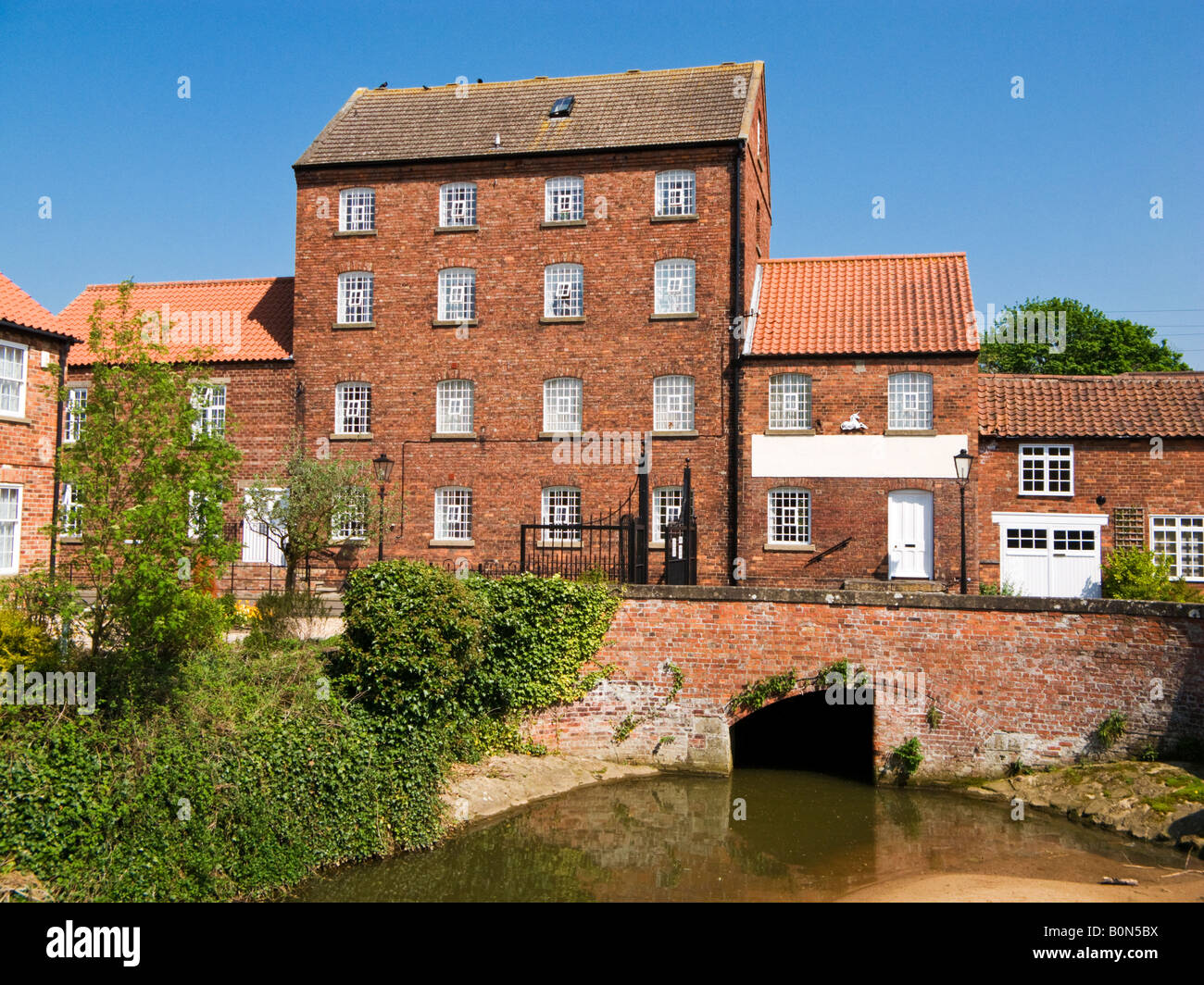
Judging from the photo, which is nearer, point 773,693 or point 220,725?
point 220,725

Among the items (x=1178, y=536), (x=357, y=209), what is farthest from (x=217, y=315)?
(x=1178, y=536)

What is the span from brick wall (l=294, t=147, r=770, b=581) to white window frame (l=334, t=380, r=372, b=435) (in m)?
0.21

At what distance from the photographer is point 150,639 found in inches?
504

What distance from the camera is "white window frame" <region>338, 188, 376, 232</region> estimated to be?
2500 cm

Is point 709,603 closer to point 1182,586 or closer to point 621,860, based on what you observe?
point 621,860

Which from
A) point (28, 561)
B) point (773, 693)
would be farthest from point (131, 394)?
point (773, 693)

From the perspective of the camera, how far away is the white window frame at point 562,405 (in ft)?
77.8

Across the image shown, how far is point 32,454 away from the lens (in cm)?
1711

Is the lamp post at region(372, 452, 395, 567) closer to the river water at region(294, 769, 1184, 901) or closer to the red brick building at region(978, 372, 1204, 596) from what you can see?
the river water at region(294, 769, 1184, 901)

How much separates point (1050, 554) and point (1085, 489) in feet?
5.66

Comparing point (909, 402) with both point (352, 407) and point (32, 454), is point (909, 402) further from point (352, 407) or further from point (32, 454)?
point (32, 454)

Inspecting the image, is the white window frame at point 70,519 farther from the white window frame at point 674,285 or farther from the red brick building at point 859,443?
the white window frame at point 674,285

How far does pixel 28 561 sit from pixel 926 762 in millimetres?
15963

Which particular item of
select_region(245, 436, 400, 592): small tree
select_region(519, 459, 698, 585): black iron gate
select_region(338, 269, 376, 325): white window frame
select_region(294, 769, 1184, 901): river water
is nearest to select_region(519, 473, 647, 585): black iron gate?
select_region(519, 459, 698, 585): black iron gate
